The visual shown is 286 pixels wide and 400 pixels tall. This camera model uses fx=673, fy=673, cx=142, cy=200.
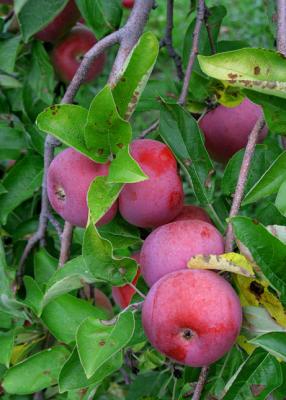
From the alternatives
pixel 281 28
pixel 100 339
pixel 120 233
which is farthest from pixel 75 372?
pixel 281 28

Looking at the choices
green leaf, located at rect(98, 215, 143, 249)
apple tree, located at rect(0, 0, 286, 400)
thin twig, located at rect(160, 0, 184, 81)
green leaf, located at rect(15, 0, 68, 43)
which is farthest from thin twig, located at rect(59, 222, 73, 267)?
thin twig, located at rect(160, 0, 184, 81)

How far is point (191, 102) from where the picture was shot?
1218mm

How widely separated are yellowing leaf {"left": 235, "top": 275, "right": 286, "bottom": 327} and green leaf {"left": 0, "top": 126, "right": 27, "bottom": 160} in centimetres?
74

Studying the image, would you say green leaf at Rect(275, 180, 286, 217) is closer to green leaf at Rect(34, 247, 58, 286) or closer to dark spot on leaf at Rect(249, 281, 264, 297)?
dark spot on leaf at Rect(249, 281, 264, 297)

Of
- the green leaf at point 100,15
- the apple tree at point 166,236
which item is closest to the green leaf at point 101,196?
the apple tree at point 166,236

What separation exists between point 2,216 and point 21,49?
42 centimetres

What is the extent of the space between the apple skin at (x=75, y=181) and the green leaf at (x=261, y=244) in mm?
202

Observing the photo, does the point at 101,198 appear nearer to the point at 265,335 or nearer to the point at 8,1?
the point at 265,335

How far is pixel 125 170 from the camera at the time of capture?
0.83m

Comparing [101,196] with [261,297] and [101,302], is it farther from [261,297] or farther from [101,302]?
[101,302]

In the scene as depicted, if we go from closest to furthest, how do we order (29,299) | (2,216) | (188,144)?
1. (188,144)
2. (29,299)
3. (2,216)

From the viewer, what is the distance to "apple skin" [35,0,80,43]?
58.5 inches

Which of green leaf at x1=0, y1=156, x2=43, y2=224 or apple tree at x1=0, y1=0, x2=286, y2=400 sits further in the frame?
green leaf at x1=0, y1=156, x2=43, y2=224

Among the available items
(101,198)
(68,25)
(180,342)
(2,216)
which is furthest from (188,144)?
(68,25)
